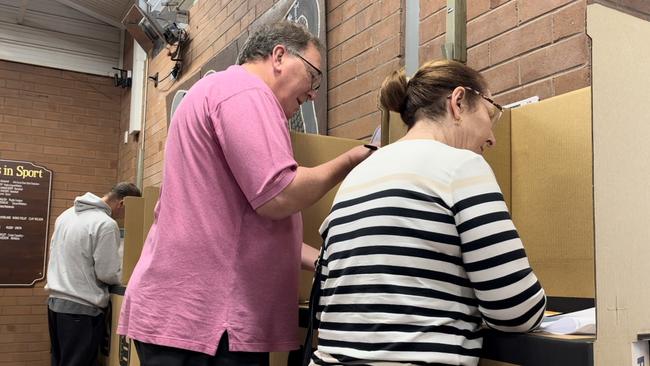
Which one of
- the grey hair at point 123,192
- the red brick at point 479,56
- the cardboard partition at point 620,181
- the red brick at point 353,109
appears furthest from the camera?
the grey hair at point 123,192

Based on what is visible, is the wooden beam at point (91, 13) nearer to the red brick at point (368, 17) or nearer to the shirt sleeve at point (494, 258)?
the red brick at point (368, 17)

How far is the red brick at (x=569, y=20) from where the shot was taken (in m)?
1.60

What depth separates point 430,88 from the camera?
3.69 ft

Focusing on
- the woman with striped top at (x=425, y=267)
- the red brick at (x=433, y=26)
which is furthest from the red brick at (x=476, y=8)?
the woman with striped top at (x=425, y=267)

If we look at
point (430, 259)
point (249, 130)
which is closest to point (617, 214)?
point (430, 259)

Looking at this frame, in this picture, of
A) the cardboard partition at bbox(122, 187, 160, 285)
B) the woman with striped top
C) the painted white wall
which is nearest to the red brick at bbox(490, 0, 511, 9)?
the woman with striped top

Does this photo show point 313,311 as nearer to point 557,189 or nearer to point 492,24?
point 557,189

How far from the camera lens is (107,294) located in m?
3.39

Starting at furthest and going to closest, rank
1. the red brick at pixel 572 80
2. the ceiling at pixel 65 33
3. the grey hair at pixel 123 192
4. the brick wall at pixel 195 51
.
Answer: the ceiling at pixel 65 33
the grey hair at pixel 123 192
the brick wall at pixel 195 51
the red brick at pixel 572 80

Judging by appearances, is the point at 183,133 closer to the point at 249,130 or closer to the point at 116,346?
the point at 249,130

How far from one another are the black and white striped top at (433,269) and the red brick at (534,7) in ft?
3.15

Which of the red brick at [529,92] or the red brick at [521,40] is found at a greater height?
the red brick at [521,40]

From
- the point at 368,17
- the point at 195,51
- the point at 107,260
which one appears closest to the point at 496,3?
the point at 368,17

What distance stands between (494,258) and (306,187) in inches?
17.1
